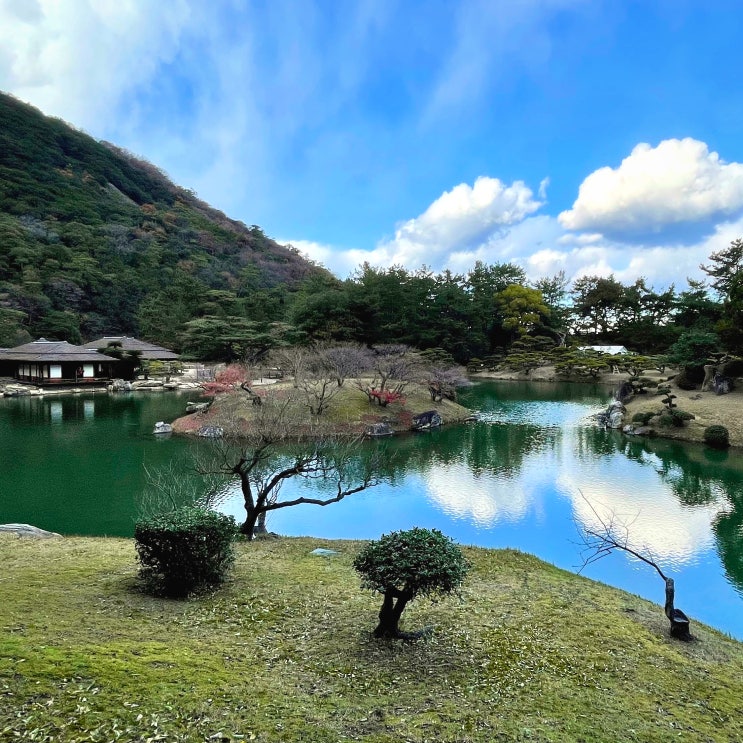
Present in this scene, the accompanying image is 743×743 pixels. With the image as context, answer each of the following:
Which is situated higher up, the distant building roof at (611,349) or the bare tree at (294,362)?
the distant building roof at (611,349)

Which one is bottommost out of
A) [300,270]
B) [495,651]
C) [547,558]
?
[547,558]

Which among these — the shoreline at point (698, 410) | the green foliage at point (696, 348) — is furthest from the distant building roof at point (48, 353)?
the green foliage at point (696, 348)

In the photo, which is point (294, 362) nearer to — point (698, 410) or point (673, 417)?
point (673, 417)

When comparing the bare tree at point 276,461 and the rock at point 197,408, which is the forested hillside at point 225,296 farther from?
the bare tree at point 276,461

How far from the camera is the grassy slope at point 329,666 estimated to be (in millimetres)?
2865

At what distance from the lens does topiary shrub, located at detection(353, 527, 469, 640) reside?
13.3 ft

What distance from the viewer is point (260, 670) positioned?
3.58 m

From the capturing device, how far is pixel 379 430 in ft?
64.4

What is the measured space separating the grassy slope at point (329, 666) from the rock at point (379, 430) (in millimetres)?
13440

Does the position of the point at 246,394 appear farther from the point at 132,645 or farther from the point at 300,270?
the point at 300,270

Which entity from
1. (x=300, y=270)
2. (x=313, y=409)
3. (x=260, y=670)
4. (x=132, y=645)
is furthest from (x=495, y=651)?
(x=300, y=270)

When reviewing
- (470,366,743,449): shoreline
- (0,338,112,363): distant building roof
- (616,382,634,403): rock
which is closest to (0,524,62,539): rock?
(470,366,743,449): shoreline

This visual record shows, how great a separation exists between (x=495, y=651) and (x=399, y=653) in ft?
2.75

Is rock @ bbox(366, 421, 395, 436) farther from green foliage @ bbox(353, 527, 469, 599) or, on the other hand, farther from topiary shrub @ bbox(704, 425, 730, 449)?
green foliage @ bbox(353, 527, 469, 599)
